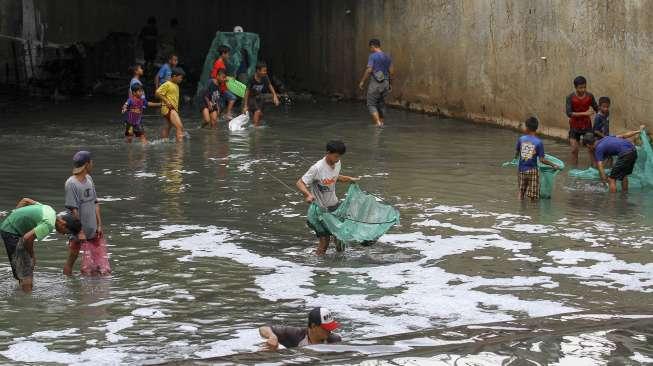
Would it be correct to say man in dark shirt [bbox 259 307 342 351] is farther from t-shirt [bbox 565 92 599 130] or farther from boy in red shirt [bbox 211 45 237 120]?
boy in red shirt [bbox 211 45 237 120]

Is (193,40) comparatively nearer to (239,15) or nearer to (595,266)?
(239,15)

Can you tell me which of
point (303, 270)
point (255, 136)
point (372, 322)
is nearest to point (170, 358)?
point (372, 322)

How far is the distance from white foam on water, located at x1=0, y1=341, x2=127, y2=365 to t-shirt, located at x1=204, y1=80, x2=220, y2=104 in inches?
528

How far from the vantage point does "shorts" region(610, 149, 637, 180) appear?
14.9 metres

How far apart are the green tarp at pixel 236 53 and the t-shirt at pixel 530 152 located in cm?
1076

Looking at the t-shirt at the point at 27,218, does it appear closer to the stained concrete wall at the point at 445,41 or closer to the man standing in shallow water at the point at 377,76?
the stained concrete wall at the point at 445,41

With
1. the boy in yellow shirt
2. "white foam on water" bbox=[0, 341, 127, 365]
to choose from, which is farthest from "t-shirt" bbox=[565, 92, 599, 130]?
→ "white foam on water" bbox=[0, 341, 127, 365]

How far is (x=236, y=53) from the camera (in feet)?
81.3

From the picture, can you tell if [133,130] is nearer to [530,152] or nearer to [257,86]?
[257,86]

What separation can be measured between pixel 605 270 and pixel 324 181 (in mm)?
2817

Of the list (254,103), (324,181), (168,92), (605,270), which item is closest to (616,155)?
(605,270)

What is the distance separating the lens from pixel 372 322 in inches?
369

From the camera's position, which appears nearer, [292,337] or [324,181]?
[292,337]

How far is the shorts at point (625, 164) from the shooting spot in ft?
48.8
